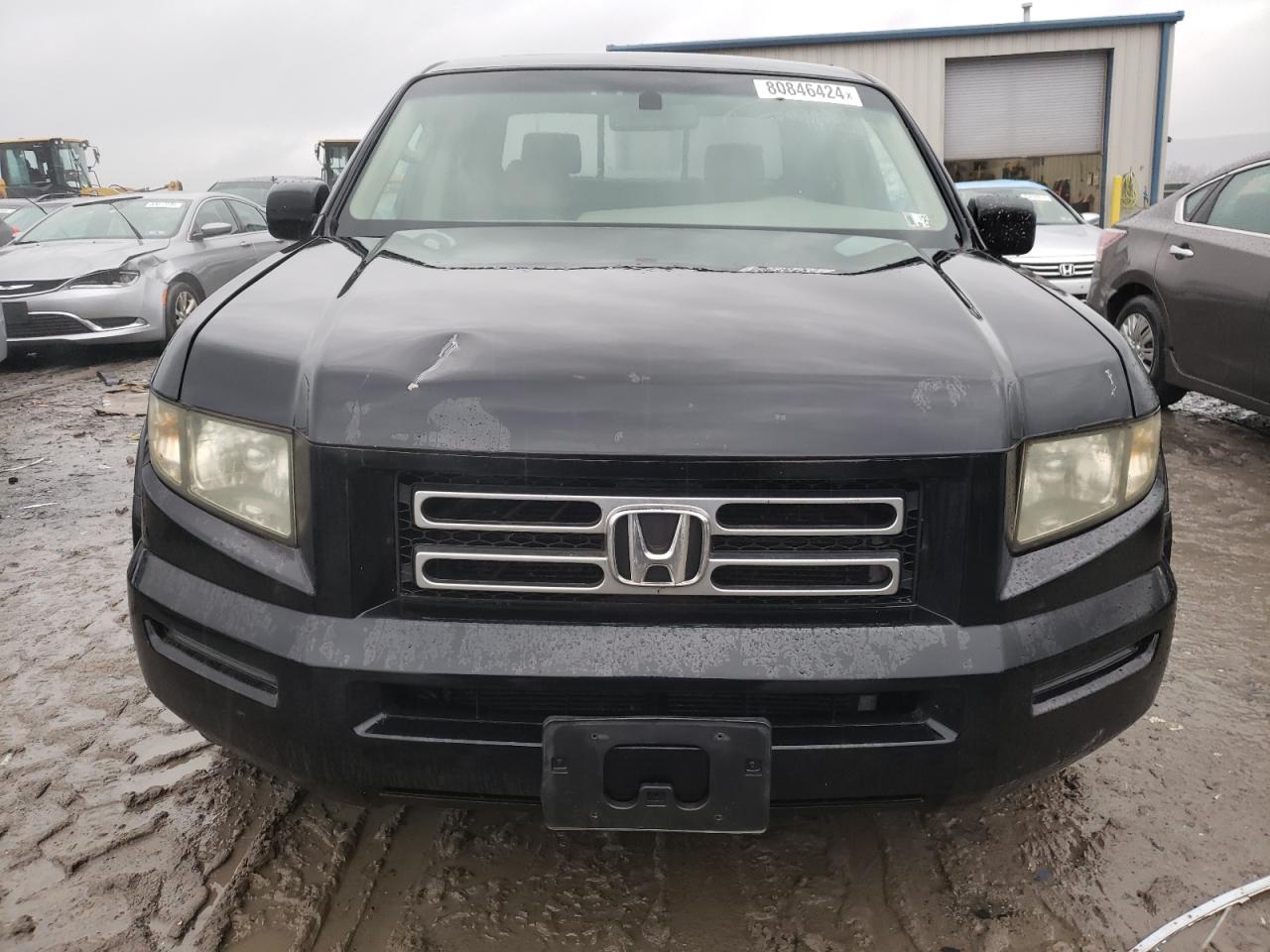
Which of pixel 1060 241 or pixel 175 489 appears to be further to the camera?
pixel 1060 241

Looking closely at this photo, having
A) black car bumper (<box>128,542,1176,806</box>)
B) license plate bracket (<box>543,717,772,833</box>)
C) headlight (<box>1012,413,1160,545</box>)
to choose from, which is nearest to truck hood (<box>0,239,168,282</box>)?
black car bumper (<box>128,542,1176,806</box>)

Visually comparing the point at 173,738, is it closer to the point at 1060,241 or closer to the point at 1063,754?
the point at 1063,754

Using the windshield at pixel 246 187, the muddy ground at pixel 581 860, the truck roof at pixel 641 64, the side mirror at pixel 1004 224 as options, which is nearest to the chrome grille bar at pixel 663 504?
the muddy ground at pixel 581 860

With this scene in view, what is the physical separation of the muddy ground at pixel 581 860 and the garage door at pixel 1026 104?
2239 cm

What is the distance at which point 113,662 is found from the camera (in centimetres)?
327

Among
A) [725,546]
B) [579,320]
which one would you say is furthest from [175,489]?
[725,546]

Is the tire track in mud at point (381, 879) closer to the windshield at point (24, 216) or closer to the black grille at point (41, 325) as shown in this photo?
the black grille at point (41, 325)

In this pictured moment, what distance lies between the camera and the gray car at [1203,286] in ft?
17.3

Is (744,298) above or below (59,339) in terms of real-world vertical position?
above

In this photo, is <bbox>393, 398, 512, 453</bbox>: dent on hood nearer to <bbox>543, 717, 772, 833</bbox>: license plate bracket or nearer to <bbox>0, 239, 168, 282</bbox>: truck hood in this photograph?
<bbox>543, 717, 772, 833</bbox>: license plate bracket

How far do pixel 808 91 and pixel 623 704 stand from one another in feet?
7.08

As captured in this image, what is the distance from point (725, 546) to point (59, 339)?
8665 millimetres

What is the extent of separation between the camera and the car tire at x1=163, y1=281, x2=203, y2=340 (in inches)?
356

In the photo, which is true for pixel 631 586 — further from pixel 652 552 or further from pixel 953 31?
pixel 953 31
